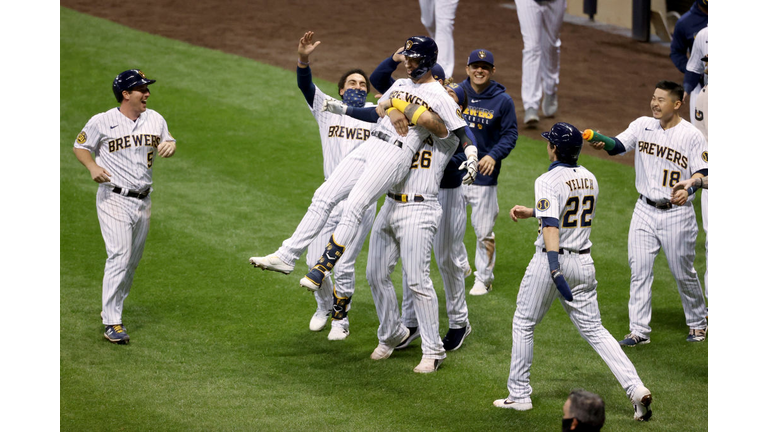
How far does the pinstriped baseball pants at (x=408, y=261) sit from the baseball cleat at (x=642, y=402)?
4.16 feet

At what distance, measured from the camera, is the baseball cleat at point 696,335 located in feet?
20.8

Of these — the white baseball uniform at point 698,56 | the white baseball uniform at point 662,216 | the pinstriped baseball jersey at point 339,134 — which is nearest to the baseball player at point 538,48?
the white baseball uniform at point 698,56

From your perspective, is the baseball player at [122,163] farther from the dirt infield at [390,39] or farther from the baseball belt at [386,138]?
the dirt infield at [390,39]

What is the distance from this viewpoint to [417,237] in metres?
5.43

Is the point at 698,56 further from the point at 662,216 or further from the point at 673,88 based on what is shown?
the point at 662,216

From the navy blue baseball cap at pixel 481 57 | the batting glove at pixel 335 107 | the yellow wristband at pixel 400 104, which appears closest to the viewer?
the yellow wristband at pixel 400 104

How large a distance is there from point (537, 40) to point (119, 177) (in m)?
5.57

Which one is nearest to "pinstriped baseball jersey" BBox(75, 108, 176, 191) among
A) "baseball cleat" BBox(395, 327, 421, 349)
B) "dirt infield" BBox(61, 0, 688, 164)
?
"baseball cleat" BBox(395, 327, 421, 349)

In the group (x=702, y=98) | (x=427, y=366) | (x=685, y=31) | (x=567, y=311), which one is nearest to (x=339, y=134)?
(x=427, y=366)

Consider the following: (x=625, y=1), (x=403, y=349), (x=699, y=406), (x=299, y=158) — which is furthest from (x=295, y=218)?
(x=625, y=1)

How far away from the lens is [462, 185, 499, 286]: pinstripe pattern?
7.14 m

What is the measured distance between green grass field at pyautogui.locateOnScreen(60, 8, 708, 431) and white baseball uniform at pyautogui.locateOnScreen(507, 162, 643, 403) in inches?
11.2

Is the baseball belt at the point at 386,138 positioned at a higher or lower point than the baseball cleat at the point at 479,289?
higher

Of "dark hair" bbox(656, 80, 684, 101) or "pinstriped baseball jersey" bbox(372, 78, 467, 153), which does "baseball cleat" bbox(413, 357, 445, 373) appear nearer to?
"pinstriped baseball jersey" bbox(372, 78, 467, 153)
